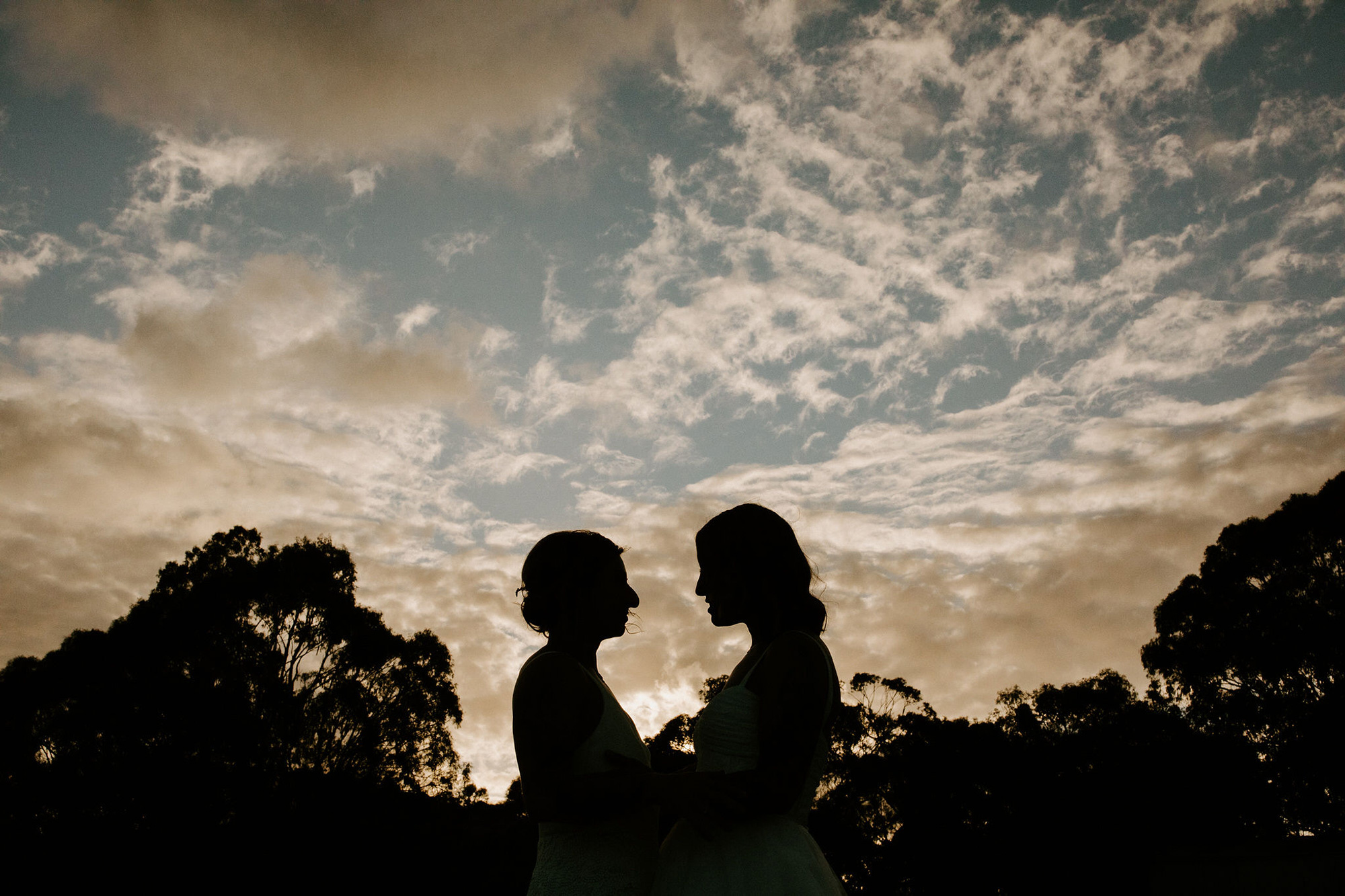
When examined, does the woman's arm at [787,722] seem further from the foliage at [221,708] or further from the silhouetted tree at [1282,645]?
the silhouetted tree at [1282,645]

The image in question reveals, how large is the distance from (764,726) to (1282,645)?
26291mm

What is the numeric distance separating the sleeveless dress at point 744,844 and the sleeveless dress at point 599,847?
0.13 meters

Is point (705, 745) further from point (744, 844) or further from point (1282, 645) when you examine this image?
point (1282, 645)

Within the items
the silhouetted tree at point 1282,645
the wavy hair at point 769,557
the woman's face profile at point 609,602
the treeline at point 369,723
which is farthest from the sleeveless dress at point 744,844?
the silhouetted tree at point 1282,645

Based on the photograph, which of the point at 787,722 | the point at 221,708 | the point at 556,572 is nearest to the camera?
the point at 787,722

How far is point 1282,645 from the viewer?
21766 millimetres

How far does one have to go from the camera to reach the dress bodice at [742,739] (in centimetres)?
292

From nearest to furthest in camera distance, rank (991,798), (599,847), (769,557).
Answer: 1. (599,847)
2. (769,557)
3. (991,798)

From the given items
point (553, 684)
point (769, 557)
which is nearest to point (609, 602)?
point (553, 684)

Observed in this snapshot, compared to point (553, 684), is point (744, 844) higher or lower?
lower

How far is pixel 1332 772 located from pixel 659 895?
2714cm

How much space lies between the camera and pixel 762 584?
3.24 metres

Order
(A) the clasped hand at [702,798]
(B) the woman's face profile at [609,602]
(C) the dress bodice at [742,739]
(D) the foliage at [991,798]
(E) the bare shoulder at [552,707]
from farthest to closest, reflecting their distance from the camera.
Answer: (D) the foliage at [991,798], (B) the woman's face profile at [609,602], (E) the bare shoulder at [552,707], (C) the dress bodice at [742,739], (A) the clasped hand at [702,798]

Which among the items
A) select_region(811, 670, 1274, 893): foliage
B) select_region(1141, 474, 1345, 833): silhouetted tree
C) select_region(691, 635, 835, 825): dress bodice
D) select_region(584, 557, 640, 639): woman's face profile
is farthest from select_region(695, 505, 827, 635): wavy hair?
select_region(811, 670, 1274, 893): foliage
